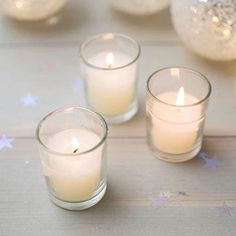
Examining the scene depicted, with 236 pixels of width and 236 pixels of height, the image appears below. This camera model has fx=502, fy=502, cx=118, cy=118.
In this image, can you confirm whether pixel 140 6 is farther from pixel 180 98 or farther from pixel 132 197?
pixel 132 197

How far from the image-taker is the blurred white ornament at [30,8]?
91cm

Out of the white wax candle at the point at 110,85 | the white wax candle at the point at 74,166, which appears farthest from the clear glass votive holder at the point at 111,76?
the white wax candle at the point at 74,166

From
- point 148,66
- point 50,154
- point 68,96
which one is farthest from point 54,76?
point 50,154

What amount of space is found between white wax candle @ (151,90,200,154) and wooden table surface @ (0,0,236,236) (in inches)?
1.0

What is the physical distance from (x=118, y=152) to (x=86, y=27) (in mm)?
331

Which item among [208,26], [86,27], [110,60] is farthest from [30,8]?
[208,26]

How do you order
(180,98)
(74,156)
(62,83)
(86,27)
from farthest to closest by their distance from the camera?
(86,27) < (62,83) < (180,98) < (74,156)

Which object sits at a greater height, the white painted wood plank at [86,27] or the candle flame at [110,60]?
the candle flame at [110,60]

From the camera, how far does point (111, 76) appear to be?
748 mm

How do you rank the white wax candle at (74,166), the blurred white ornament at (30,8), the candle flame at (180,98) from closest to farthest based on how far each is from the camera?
the white wax candle at (74,166), the candle flame at (180,98), the blurred white ornament at (30,8)

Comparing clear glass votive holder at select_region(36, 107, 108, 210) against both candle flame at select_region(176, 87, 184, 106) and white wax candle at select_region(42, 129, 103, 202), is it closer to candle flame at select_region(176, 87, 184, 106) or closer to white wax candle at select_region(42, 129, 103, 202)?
white wax candle at select_region(42, 129, 103, 202)

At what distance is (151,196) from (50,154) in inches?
6.0

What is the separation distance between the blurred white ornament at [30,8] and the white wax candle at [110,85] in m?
0.19

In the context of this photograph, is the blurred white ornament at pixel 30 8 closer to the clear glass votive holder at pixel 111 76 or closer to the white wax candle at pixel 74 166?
the clear glass votive holder at pixel 111 76
